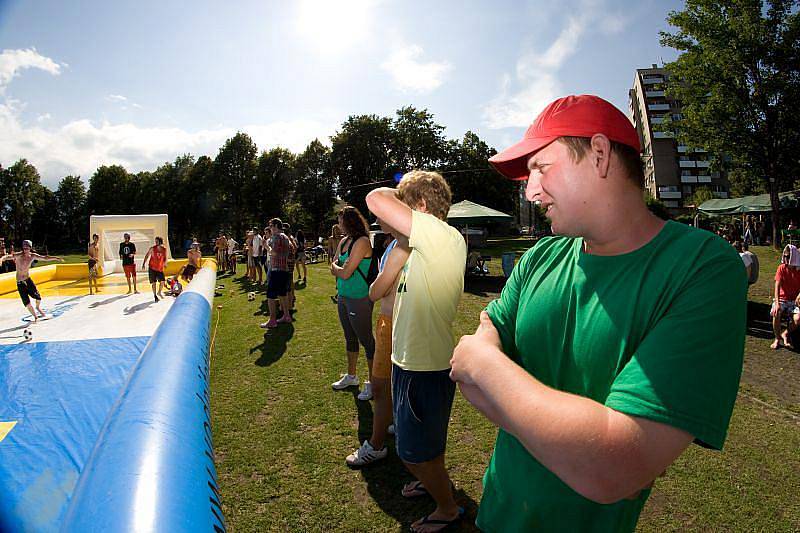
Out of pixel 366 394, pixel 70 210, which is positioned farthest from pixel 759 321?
pixel 70 210

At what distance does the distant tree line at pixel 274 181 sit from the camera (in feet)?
155

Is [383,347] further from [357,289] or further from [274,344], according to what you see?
[274,344]

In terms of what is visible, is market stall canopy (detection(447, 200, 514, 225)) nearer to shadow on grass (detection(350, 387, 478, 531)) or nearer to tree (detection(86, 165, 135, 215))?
shadow on grass (detection(350, 387, 478, 531))

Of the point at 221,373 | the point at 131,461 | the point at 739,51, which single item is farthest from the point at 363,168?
the point at 131,461

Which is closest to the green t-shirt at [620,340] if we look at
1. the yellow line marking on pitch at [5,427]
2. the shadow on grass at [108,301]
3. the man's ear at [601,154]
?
the man's ear at [601,154]

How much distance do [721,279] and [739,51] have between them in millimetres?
31250

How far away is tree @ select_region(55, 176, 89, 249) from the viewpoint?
66625mm

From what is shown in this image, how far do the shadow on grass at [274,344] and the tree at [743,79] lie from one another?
27.5 m

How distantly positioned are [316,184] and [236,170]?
39.9 ft

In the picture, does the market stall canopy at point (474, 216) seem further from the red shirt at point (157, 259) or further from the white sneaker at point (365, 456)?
the white sneaker at point (365, 456)

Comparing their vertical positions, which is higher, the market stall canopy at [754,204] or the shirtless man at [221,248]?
the market stall canopy at [754,204]

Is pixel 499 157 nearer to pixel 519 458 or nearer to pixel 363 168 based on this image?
pixel 519 458

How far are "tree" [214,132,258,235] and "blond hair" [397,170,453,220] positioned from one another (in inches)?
2155

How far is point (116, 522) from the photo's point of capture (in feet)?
6.09
